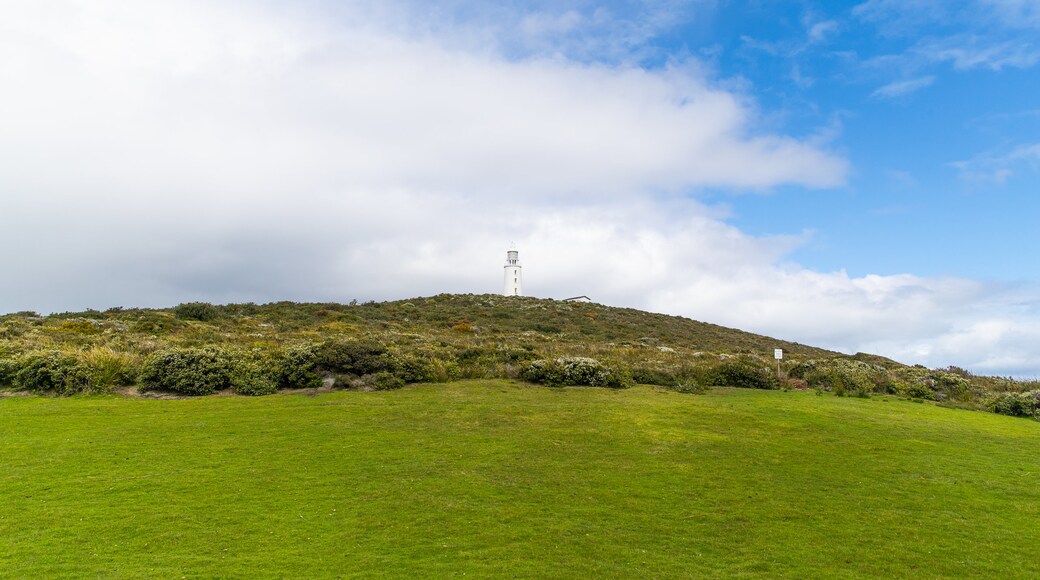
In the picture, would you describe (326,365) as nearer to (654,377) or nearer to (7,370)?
(7,370)

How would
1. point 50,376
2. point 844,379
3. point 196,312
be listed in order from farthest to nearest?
point 196,312, point 844,379, point 50,376

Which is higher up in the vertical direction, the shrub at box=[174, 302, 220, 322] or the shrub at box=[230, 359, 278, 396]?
the shrub at box=[174, 302, 220, 322]

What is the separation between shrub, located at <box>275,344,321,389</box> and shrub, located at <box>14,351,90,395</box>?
511cm

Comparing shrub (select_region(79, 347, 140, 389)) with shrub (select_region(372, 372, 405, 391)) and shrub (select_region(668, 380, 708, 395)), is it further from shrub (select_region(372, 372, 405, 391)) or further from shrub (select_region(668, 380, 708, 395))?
shrub (select_region(668, 380, 708, 395))

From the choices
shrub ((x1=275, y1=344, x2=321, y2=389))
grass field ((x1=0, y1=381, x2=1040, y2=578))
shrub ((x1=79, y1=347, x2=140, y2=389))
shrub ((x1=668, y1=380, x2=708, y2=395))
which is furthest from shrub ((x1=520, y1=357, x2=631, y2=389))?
shrub ((x1=79, y1=347, x2=140, y2=389))

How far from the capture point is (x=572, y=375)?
20672 millimetres

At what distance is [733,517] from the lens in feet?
29.5

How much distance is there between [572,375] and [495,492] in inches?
435

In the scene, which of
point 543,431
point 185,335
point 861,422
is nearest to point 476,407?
point 543,431

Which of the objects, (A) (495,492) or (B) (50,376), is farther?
(B) (50,376)

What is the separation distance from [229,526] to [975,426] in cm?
1863

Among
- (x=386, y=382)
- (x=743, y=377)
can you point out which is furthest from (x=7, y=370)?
(x=743, y=377)

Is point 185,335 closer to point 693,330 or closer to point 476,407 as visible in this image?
point 476,407

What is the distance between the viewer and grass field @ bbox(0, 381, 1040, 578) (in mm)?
7465
